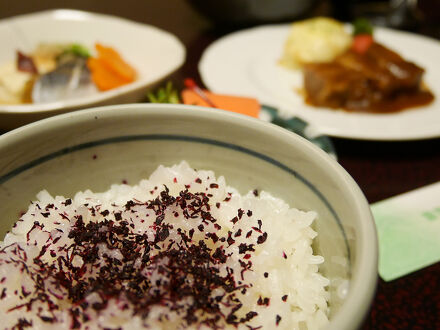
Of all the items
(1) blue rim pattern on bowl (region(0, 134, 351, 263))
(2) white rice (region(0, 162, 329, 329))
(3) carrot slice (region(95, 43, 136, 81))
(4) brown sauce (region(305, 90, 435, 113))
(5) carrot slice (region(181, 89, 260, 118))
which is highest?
(1) blue rim pattern on bowl (region(0, 134, 351, 263))

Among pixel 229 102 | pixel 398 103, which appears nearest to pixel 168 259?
pixel 229 102

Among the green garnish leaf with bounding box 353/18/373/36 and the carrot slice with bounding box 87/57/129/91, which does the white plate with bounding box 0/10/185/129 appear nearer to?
the carrot slice with bounding box 87/57/129/91

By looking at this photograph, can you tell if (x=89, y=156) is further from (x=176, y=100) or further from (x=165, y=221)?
(x=176, y=100)

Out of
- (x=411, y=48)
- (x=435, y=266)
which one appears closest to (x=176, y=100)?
(x=435, y=266)

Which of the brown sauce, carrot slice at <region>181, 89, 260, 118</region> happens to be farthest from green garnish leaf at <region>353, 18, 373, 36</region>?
carrot slice at <region>181, 89, 260, 118</region>

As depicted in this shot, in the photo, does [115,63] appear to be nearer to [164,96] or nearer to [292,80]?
[164,96]
